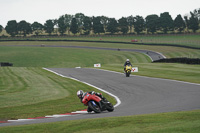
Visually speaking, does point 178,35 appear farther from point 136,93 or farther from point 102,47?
point 136,93

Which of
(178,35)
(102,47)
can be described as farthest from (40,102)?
(178,35)

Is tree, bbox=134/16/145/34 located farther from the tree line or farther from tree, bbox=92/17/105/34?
tree, bbox=92/17/105/34

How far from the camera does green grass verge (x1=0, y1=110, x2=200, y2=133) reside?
798 cm

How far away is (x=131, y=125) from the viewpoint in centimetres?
874

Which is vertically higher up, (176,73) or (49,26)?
(49,26)

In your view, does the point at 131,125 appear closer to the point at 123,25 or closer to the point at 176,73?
the point at 176,73

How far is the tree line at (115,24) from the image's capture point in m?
153

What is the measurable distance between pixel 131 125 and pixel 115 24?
491 feet

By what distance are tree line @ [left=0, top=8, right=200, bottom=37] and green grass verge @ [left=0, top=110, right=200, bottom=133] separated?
139305 millimetres

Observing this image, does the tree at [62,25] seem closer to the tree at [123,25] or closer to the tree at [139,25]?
the tree at [123,25]

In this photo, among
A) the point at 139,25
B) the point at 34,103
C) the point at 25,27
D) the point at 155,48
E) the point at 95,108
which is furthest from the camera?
the point at 25,27

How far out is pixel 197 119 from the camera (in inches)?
353

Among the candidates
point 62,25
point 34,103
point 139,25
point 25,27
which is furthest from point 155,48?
point 25,27

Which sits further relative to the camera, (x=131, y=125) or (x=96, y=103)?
(x=96, y=103)
